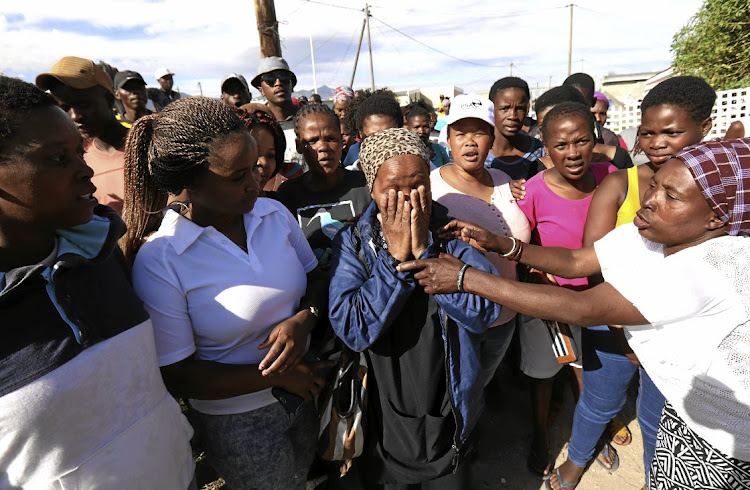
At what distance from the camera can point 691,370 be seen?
154 centimetres

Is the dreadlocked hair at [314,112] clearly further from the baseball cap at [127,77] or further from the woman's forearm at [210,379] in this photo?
the baseball cap at [127,77]

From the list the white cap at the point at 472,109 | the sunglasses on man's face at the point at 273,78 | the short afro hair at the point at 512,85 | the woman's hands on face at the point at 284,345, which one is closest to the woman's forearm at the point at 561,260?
the white cap at the point at 472,109

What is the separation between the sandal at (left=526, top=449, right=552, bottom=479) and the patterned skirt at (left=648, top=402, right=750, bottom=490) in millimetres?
1153

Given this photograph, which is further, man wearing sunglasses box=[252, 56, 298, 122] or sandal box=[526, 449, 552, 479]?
man wearing sunglasses box=[252, 56, 298, 122]

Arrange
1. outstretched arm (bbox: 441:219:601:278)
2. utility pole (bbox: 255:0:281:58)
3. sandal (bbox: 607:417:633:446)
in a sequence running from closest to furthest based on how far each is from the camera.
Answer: outstretched arm (bbox: 441:219:601:278)
sandal (bbox: 607:417:633:446)
utility pole (bbox: 255:0:281:58)

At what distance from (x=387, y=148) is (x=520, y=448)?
8.63 feet

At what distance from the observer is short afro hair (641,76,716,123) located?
7.82 ft

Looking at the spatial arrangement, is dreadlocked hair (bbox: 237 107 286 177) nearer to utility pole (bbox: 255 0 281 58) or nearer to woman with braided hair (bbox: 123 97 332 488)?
woman with braided hair (bbox: 123 97 332 488)

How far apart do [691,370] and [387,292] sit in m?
1.19

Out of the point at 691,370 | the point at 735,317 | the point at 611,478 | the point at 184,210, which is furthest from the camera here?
the point at 611,478

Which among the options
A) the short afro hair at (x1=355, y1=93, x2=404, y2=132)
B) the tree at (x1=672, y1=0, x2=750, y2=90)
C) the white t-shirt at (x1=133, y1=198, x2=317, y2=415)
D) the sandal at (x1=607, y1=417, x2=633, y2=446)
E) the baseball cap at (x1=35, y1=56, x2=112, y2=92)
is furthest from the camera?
the tree at (x1=672, y1=0, x2=750, y2=90)

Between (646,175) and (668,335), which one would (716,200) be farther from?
(646,175)

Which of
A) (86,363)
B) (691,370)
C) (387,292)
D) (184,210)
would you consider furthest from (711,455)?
(184,210)

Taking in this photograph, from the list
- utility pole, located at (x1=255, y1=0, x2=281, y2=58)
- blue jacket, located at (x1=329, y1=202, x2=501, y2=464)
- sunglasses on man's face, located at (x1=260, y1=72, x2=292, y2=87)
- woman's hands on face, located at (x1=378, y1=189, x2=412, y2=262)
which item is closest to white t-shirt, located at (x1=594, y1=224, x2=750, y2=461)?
blue jacket, located at (x1=329, y1=202, x2=501, y2=464)
